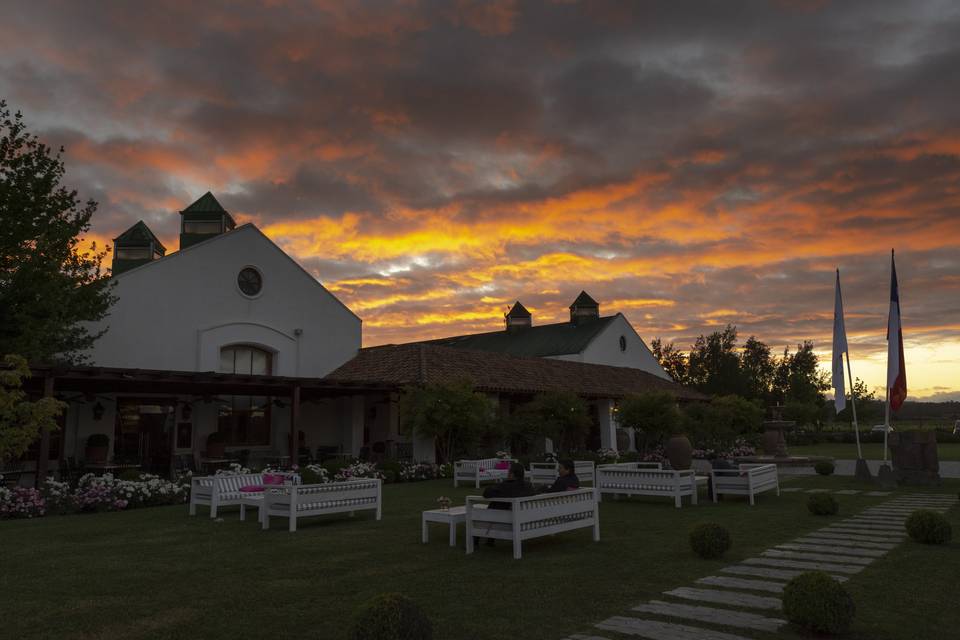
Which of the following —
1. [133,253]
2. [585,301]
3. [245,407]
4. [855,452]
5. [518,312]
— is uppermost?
[585,301]

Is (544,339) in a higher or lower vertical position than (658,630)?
higher

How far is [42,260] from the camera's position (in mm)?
17547

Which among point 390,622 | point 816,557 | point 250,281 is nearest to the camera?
point 390,622

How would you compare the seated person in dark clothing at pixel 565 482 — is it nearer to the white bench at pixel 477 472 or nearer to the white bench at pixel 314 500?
the white bench at pixel 314 500

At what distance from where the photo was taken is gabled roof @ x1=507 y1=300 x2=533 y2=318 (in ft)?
168

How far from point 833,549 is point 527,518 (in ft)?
12.5

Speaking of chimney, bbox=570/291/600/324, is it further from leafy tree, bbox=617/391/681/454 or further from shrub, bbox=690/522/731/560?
shrub, bbox=690/522/731/560

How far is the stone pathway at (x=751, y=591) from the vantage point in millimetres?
5020

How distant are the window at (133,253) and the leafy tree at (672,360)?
180 ft

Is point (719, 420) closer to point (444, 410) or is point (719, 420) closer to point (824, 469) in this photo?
point (824, 469)

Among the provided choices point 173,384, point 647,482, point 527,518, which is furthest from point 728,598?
point 173,384

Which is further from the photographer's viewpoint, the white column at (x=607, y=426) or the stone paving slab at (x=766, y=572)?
the white column at (x=607, y=426)

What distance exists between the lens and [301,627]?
5.30 meters

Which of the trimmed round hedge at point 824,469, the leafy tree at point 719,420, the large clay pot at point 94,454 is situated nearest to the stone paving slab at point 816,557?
the trimmed round hedge at point 824,469
